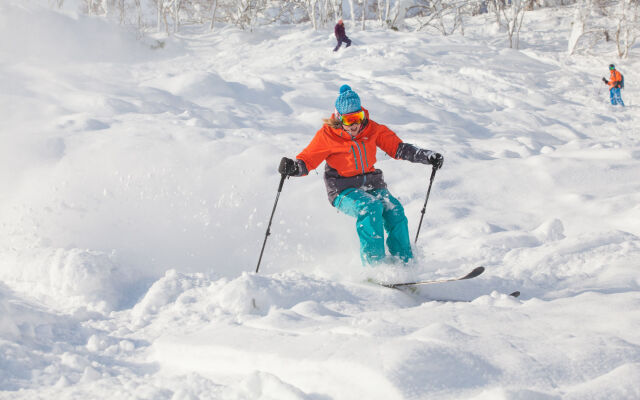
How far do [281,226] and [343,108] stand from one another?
1.47 m

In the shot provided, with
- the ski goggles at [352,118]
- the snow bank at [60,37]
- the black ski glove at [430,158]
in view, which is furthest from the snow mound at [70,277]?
the snow bank at [60,37]

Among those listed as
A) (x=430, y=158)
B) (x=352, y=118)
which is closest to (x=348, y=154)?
(x=352, y=118)

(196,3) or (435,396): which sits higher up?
(196,3)

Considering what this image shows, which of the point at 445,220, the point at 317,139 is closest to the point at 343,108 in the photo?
the point at 317,139

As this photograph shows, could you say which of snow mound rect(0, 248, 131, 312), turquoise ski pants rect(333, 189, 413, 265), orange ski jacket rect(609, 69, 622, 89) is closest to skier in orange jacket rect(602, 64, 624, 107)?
orange ski jacket rect(609, 69, 622, 89)

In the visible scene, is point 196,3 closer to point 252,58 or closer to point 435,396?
point 252,58

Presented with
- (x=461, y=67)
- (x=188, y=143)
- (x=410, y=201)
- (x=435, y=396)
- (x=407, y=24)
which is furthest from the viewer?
(x=407, y=24)

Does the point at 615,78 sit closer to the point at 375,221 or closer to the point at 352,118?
the point at 352,118

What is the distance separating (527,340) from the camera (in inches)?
85.3

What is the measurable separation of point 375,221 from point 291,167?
74cm

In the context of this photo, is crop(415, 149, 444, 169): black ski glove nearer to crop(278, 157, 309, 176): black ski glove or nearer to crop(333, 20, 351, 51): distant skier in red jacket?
crop(278, 157, 309, 176): black ski glove

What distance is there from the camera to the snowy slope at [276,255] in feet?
6.66

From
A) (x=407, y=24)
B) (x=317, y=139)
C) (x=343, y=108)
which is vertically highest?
(x=407, y=24)

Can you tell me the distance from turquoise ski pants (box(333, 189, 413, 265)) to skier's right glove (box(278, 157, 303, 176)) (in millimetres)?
414
